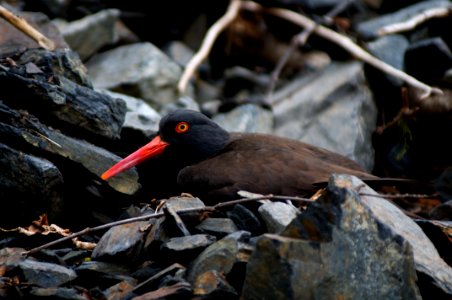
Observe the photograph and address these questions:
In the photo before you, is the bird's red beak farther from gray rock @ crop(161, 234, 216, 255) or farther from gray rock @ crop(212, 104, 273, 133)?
gray rock @ crop(212, 104, 273, 133)

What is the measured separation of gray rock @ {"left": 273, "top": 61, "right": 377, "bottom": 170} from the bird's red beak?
230 cm

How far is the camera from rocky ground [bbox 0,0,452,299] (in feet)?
13.6

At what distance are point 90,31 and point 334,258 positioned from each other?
5.27 m

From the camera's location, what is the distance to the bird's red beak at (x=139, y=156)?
218 inches

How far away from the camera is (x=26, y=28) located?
269 inches

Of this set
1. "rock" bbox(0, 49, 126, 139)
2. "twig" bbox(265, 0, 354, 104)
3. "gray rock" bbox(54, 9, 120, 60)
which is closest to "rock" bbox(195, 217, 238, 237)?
"rock" bbox(0, 49, 126, 139)

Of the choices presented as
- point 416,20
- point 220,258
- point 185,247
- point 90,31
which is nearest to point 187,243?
point 185,247

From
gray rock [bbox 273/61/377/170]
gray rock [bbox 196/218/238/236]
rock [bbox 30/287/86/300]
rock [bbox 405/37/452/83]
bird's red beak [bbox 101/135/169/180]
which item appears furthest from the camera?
rock [bbox 405/37/452/83]

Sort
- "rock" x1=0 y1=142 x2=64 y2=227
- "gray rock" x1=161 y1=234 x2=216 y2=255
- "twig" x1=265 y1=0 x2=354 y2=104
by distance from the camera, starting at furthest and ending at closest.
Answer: "twig" x1=265 y1=0 x2=354 y2=104, "rock" x1=0 y1=142 x2=64 y2=227, "gray rock" x1=161 y1=234 x2=216 y2=255

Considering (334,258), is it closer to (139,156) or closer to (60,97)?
(139,156)

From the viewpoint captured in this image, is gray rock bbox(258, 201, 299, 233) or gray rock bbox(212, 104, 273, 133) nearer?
gray rock bbox(258, 201, 299, 233)

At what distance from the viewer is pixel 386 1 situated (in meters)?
10.9

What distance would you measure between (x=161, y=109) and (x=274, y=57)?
227cm

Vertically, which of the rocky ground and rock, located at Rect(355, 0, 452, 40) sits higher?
rock, located at Rect(355, 0, 452, 40)
